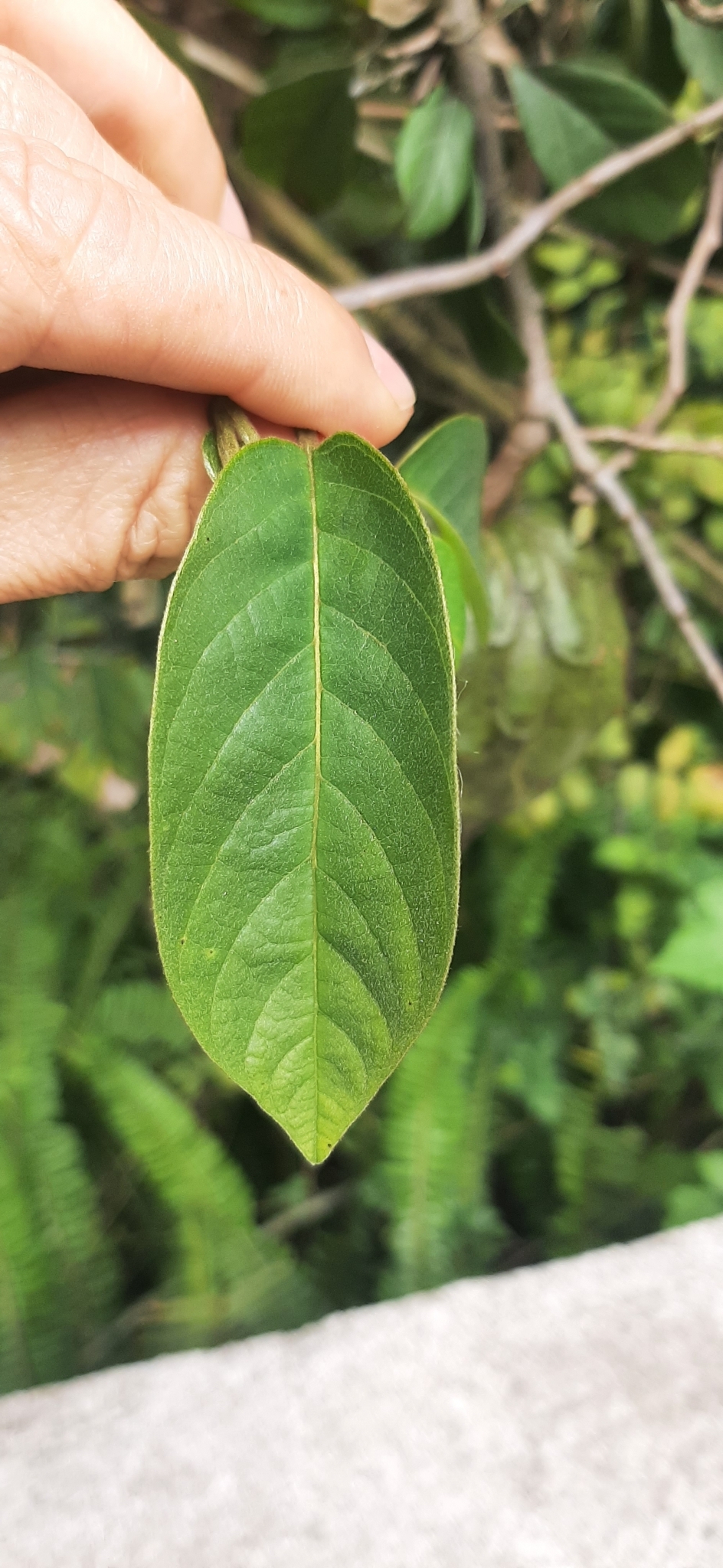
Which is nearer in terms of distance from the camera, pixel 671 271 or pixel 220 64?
pixel 220 64

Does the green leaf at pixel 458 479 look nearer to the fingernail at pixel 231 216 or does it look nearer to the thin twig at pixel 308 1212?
the fingernail at pixel 231 216

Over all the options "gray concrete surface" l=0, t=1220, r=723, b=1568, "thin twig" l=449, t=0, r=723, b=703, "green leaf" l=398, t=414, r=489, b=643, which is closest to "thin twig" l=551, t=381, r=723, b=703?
"thin twig" l=449, t=0, r=723, b=703

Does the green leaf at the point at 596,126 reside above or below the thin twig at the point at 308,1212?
above

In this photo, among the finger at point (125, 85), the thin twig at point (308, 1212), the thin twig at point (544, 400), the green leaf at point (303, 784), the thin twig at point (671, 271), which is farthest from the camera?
the thin twig at point (308, 1212)

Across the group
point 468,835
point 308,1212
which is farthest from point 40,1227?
point 468,835

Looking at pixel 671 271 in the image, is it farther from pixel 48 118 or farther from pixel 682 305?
pixel 48 118

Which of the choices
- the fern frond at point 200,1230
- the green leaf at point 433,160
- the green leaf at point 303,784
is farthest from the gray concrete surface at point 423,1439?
the green leaf at point 433,160

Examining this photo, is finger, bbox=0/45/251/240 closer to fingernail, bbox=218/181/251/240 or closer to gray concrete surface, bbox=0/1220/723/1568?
fingernail, bbox=218/181/251/240
